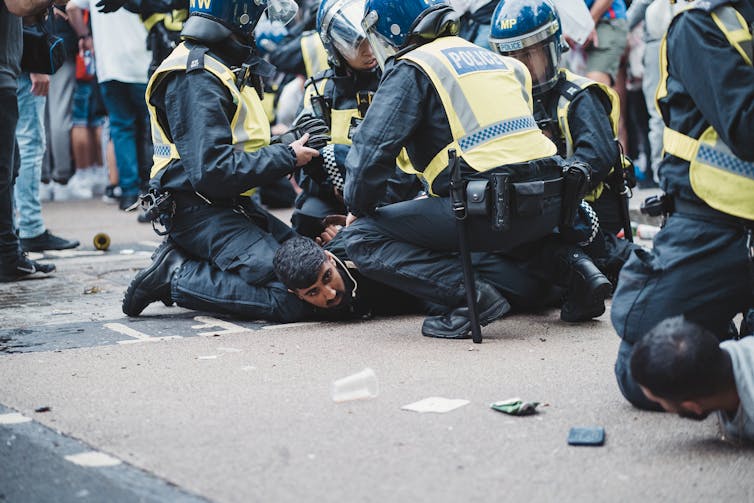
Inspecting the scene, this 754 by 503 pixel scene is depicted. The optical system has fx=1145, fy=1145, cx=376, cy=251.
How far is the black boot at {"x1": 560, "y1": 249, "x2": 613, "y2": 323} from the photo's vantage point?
4750mm

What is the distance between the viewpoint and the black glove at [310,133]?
5.41m

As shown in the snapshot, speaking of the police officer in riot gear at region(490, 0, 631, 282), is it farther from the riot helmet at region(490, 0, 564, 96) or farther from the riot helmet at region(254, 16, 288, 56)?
the riot helmet at region(254, 16, 288, 56)

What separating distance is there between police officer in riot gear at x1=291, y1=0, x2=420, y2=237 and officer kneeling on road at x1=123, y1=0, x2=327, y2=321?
18.0 inches

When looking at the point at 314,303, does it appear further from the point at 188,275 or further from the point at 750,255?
the point at 750,255

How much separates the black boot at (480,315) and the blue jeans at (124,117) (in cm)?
513

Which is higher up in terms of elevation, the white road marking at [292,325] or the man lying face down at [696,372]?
the man lying face down at [696,372]

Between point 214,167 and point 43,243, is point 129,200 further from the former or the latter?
point 214,167

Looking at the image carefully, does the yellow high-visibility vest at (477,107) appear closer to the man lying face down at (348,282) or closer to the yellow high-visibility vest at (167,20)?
the man lying face down at (348,282)

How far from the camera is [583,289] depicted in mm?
4793

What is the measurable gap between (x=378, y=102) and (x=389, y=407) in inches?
55.4

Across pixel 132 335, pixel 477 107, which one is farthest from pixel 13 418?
pixel 477 107

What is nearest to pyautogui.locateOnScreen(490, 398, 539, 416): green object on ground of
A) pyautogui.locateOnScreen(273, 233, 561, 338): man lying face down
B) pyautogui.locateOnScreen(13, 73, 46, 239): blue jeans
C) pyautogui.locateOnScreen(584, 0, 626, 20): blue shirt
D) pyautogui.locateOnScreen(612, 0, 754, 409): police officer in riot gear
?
pyautogui.locateOnScreen(612, 0, 754, 409): police officer in riot gear

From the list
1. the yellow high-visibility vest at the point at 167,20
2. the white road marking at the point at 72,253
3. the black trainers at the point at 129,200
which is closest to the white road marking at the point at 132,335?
the white road marking at the point at 72,253

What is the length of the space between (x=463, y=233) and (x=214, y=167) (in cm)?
122
